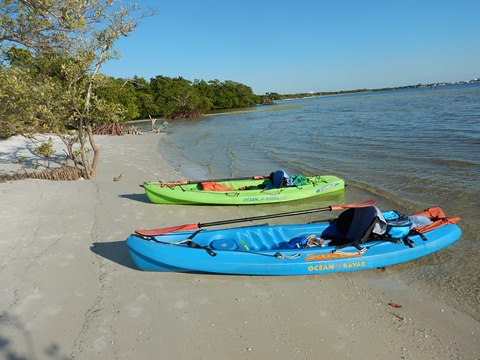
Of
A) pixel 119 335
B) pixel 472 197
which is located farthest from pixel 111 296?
pixel 472 197

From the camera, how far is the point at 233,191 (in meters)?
8.34

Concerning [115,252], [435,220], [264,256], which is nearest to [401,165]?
[435,220]

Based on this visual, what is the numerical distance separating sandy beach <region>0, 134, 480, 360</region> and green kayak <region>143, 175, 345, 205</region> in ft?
7.21

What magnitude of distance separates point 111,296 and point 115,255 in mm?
1222

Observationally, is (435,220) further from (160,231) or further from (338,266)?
(160,231)

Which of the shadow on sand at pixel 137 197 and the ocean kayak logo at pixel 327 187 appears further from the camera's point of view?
the ocean kayak logo at pixel 327 187

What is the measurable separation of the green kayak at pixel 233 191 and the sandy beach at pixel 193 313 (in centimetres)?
220

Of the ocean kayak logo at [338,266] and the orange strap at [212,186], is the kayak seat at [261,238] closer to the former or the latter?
the ocean kayak logo at [338,266]

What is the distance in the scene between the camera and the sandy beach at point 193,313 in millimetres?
3447

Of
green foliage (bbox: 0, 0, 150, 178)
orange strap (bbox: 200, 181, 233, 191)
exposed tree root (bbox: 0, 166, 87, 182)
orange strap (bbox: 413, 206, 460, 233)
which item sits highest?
green foliage (bbox: 0, 0, 150, 178)

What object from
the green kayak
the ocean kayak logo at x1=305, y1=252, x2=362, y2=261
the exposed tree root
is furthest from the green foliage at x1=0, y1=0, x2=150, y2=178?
the ocean kayak logo at x1=305, y1=252, x2=362, y2=261

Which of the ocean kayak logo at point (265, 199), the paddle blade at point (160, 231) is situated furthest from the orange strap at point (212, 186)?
the paddle blade at point (160, 231)

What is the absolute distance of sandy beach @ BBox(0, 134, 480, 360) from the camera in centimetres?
345

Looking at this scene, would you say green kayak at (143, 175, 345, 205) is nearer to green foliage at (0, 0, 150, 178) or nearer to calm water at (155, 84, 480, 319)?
calm water at (155, 84, 480, 319)
